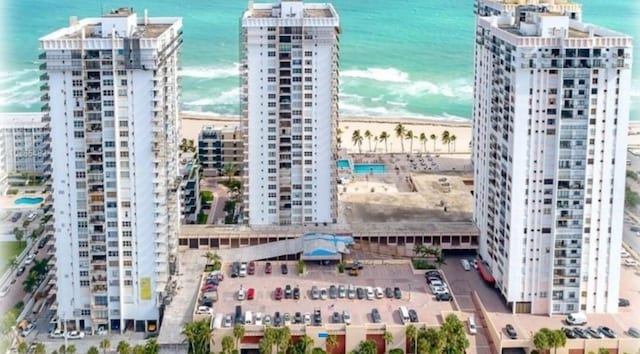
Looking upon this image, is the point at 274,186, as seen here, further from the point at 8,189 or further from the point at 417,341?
the point at 8,189

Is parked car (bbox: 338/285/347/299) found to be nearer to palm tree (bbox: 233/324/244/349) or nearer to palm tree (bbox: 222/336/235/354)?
palm tree (bbox: 233/324/244/349)

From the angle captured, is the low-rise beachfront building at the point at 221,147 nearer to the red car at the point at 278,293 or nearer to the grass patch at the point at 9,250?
the grass patch at the point at 9,250

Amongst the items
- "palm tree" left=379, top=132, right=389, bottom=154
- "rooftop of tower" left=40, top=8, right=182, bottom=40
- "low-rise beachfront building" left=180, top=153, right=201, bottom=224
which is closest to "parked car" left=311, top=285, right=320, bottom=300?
"low-rise beachfront building" left=180, top=153, right=201, bottom=224

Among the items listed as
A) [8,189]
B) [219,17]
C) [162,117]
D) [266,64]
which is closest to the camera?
[162,117]

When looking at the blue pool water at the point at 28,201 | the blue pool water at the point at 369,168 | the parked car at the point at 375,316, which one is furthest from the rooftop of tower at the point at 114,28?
the blue pool water at the point at 369,168

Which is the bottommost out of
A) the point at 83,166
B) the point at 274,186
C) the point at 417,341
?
the point at 417,341

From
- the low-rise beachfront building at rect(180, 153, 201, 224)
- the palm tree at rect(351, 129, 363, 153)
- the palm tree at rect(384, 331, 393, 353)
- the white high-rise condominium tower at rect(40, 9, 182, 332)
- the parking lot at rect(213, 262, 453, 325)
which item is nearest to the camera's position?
the palm tree at rect(384, 331, 393, 353)

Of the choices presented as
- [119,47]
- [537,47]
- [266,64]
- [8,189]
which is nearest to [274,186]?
[266,64]
